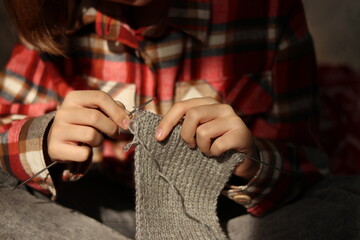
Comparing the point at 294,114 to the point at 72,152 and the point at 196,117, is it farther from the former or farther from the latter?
the point at 72,152

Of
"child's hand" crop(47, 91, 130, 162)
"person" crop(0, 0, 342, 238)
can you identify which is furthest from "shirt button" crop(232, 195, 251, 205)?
"child's hand" crop(47, 91, 130, 162)

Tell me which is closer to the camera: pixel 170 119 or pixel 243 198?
pixel 170 119

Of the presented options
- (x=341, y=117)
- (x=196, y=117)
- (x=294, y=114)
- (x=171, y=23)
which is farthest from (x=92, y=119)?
(x=341, y=117)

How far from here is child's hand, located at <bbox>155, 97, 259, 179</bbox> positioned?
1.57 feet

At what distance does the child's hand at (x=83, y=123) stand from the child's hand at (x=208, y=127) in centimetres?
6

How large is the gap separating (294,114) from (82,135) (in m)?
0.41

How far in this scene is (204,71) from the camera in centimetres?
71

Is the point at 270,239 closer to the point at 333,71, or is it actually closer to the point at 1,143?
the point at 1,143

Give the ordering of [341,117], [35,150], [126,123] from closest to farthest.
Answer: [126,123], [35,150], [341,117]

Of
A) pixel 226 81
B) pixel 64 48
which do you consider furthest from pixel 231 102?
pixel 64 48

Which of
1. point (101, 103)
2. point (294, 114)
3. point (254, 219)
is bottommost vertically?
point (254, 219)

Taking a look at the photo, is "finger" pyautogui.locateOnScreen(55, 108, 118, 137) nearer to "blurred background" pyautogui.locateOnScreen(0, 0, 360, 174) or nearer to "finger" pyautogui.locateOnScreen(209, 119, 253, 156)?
"finger" pyautogui.locateOnScreen(209, 119, 253, 156)

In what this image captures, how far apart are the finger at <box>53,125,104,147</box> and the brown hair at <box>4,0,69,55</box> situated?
0.18m

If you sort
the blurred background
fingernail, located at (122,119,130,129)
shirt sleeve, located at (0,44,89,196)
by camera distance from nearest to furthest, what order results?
fingernail, located at (122,119,130,129)
shirt sleeve, located at (0,44,89,196)
the blurred background
